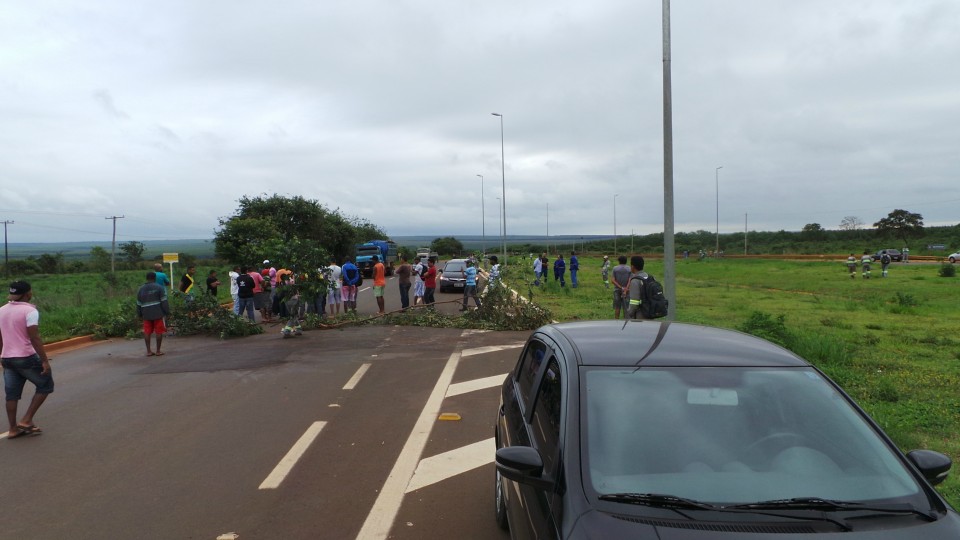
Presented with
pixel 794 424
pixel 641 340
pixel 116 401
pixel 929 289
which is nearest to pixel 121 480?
pixel 116 401

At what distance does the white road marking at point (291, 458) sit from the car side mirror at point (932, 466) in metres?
4.56

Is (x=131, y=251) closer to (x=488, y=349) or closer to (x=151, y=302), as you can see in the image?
(x=151, y=302)

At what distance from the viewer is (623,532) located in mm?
2412

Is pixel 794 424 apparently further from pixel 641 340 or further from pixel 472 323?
pixel 472 323

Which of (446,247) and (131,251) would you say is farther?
(446,247)

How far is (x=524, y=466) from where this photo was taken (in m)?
2.96

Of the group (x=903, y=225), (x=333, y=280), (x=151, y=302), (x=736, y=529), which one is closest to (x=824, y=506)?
(x=736, y=529)

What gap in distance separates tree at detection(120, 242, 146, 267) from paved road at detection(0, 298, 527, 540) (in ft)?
226

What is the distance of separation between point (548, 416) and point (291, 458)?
3.64 m

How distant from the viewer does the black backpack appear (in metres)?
10.7

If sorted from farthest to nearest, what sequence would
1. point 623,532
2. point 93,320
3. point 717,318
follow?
point 717,318
point 93,320
point 623,532

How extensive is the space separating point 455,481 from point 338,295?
48.6 feet

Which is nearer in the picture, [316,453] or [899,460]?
[899,460]

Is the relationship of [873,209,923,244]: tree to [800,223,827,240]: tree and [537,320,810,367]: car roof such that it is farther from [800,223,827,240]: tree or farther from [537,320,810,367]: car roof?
[537,320,810,367]: car roof
